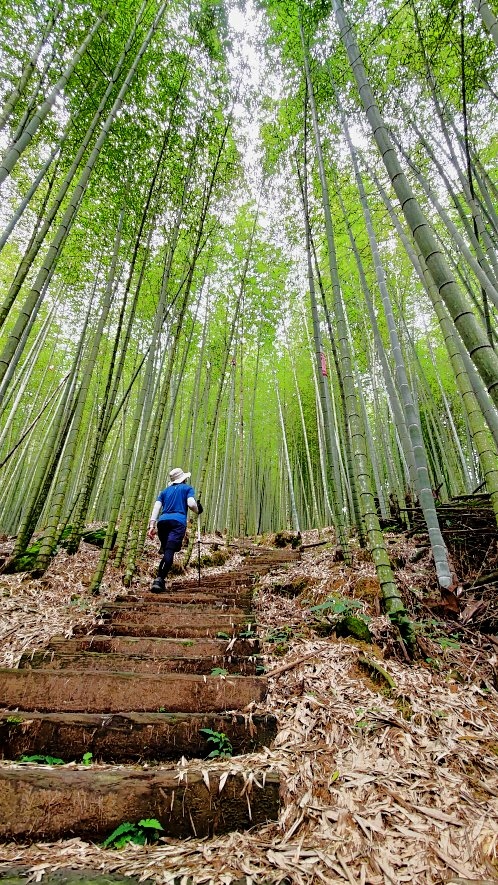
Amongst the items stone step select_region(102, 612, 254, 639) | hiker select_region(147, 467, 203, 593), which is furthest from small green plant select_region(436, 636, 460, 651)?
hiker select_region(147, 467, 203, 593)

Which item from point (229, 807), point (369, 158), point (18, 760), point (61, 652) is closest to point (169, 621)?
point (61, 652)

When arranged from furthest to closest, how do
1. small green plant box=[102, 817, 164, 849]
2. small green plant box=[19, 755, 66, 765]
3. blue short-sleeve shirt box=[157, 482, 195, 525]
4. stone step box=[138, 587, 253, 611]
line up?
blue short-sleeve shirt box=[157, 482, 195, 525], stone step box=[138, 587, 253, 611], small green plant box=[19, 755, 66, 765], small green plant box=[102, 817, 164, 849]

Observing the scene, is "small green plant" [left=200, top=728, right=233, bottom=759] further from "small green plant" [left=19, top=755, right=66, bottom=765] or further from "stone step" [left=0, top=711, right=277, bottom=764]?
"small green plant" [left=19, top=755, right=66, bottom=765]

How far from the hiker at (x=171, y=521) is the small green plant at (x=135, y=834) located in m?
2.46

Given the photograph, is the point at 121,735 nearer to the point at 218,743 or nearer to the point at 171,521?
the point at 218,743

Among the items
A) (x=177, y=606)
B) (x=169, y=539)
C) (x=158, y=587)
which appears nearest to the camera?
(x=177, y=606)

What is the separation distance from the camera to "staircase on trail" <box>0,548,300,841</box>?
137cm

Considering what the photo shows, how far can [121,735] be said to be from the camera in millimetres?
1675

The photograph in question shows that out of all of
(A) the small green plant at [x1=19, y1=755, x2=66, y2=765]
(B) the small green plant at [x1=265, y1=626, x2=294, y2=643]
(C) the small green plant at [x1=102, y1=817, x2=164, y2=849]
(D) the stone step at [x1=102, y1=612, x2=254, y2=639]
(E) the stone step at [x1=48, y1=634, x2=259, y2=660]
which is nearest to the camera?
(C) the small green plant at [x1=102, y1=817, x2=164, y2=849]

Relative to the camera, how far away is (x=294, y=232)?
19.5 ft

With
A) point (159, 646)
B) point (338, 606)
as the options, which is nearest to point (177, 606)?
point (159, 646)

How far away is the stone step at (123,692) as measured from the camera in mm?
1898

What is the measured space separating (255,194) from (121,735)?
814 cm

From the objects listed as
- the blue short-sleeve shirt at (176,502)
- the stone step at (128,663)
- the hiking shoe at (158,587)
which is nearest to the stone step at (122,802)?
the stone step at (128,663)
